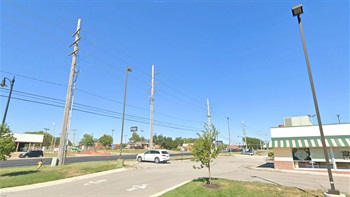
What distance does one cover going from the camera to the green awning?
1738cm

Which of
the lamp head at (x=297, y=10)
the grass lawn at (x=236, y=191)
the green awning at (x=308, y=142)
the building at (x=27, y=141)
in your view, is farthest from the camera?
the building at (x=27, y=141)

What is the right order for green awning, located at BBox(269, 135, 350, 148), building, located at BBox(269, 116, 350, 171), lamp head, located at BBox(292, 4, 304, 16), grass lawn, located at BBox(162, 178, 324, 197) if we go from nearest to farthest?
grass lawn, located at BBox(162, 178, 324, 197), lamp head, located at BBox(292, 4, 304, 16), green awning, located at BBox(269, 135, 350, 148), building, located at BBox(269, 116, 350, 171)

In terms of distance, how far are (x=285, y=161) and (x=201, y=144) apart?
1366cm

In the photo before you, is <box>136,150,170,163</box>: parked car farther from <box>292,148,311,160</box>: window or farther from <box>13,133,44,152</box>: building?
<box>13,133,44,152</box>: building

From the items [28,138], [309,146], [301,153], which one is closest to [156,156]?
[301,153]

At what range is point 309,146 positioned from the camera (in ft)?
60.2

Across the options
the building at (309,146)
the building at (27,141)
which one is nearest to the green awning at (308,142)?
the building at (309,146)

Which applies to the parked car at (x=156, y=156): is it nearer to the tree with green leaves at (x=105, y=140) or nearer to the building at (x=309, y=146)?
the building at (x=309, y=146)

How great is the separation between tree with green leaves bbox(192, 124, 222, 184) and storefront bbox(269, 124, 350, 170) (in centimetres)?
1194

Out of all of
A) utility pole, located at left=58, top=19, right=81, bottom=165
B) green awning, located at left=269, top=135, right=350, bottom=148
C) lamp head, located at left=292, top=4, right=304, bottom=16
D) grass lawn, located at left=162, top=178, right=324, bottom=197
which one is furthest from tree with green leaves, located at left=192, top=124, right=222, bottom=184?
utility pole, located at left=58, top=19, right=81, bottom=165

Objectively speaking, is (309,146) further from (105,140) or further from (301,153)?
(105,140)

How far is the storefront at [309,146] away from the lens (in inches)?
700

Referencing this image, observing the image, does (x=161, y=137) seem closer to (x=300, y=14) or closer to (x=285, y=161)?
(x=285, y=161)

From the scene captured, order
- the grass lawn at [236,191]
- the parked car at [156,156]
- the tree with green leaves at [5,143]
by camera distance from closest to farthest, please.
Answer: the grass lawn at [236,191] < the tree with green leaves at [5,143] < the parked car at [156,156]
